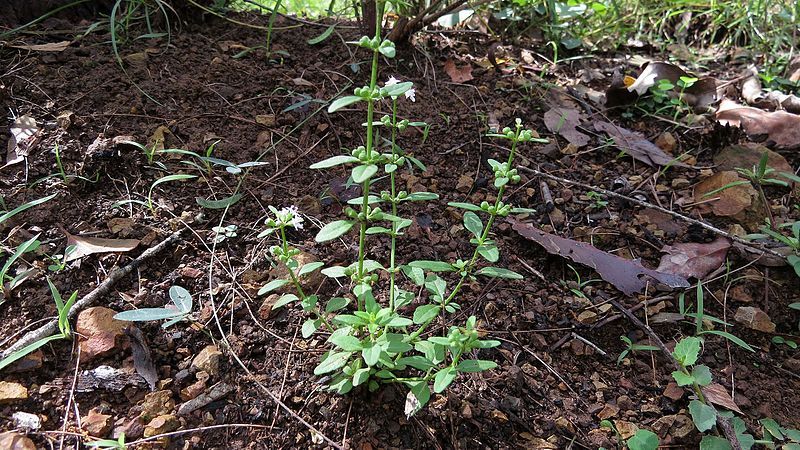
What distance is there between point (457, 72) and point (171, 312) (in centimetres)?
178

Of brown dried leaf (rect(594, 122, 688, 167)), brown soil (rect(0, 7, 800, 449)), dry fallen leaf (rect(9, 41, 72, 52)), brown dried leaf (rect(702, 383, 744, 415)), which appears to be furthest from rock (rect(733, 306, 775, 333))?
dry fallen leaf (rect(9, 41, 72, 52))

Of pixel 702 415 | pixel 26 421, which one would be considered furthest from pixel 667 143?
pixel 26 421

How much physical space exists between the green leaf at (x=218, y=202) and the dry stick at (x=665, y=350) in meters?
1.35

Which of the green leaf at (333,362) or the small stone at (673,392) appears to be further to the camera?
the small stone at (673,392)

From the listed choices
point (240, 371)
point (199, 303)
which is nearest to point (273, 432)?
point (240, 371)

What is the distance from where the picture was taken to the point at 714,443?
1523mm

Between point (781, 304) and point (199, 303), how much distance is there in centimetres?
195

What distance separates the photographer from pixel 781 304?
2.00 meters

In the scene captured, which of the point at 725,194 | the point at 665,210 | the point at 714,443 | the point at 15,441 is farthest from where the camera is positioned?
the point at 725,194

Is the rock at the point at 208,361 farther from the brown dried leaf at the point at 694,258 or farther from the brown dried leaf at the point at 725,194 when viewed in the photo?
the brown dried leaf at the point at 725,194

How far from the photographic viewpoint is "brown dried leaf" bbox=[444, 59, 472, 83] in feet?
9.12

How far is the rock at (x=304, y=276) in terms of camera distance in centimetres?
186

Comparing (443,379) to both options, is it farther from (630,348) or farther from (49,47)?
(49,47)

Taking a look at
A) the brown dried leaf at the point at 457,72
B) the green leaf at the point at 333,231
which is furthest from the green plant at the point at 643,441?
the brown dried leaf at the point at 457,72
